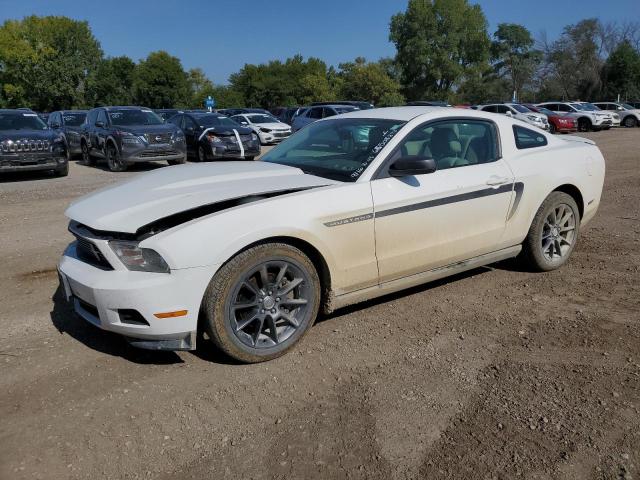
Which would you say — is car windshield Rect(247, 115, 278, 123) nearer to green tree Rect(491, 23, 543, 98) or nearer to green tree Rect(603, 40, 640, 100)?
green tree Rect(603, 40, 640, 100)

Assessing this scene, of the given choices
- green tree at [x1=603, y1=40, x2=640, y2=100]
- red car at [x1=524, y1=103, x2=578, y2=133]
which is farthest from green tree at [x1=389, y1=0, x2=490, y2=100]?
red car at [x1=524, y1=103, x2=578, y2=133]

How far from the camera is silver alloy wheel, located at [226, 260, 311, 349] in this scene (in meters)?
3.46

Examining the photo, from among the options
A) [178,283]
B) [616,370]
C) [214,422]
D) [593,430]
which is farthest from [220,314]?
[616,370]

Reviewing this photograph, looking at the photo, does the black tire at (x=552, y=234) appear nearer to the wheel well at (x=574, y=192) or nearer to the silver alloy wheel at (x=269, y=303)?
the wheel well at (x=574, y=192)

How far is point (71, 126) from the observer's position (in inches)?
720

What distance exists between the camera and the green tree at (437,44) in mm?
76875

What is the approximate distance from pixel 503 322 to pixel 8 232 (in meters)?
6.31

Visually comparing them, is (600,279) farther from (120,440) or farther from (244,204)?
(120,440)

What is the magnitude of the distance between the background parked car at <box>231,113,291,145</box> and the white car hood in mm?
18654

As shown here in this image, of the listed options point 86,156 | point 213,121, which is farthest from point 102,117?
point 213,121

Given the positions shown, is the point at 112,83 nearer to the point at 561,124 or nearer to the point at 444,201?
the point at 561,124

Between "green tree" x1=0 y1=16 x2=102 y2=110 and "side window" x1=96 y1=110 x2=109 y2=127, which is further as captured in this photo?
"green tree" x1=0 y1=16 x2=102 y2=110

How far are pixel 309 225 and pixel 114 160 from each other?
1225 centimetres

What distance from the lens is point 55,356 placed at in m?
3.72
